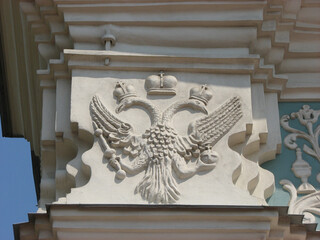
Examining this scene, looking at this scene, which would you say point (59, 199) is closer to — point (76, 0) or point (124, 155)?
point (124, 155)

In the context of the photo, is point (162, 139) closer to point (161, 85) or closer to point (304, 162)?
point (161, 85)

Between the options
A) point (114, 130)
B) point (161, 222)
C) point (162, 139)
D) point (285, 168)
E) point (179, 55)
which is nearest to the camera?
point (161, 222)

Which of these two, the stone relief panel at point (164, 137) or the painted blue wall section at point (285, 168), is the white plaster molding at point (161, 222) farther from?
the painted blue wall section at point (285, 168)

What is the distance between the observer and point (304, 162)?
32.1 feet

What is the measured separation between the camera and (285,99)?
10266 mm

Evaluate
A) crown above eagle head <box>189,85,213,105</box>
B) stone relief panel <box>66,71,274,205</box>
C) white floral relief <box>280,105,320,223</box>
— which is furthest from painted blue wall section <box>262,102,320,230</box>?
crown above eagle head <box>189,85,213,105</box>

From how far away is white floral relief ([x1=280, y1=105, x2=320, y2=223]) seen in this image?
373 inches

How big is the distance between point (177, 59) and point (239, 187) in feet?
3.63

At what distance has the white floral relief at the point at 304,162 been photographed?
948 cm

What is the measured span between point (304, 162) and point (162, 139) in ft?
3.45

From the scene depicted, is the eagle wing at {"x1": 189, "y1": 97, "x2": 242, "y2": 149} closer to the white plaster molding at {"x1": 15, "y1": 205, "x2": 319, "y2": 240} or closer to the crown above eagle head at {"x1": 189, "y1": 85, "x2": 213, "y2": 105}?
the crown above eagle head at {"x1": 189, "y1": 85, "x2": 213, "y2": 105}

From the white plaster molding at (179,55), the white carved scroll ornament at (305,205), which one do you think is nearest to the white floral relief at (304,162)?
the white carved scroll ornament at (305,205)

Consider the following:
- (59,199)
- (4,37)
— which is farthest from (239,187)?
(4,37)

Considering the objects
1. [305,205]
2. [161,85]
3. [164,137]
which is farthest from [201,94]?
[305,205]
